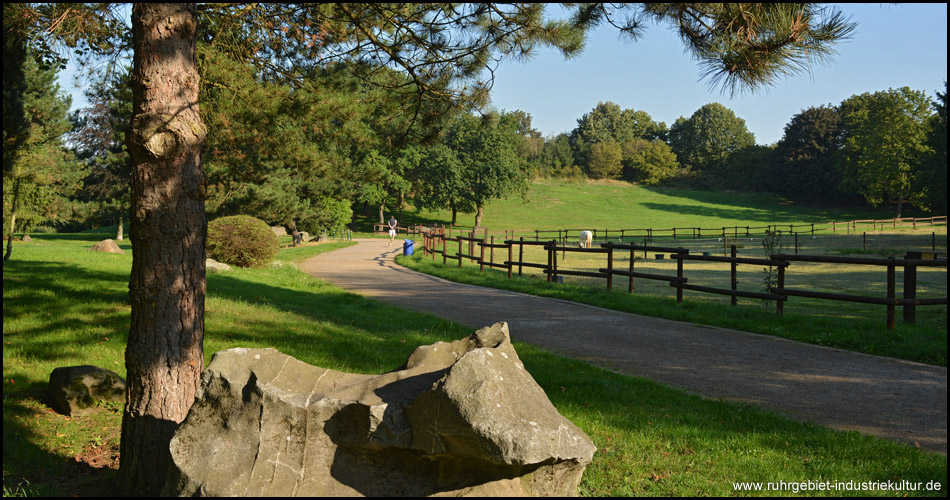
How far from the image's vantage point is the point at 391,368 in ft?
21.4

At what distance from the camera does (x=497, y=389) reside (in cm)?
281

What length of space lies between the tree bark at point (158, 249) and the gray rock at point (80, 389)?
2000 millimetres

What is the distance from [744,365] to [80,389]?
7.20 m

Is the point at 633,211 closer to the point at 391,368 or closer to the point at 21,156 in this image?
the point at 21,156

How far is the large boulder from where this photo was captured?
8.97 ft

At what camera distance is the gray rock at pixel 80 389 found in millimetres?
5414

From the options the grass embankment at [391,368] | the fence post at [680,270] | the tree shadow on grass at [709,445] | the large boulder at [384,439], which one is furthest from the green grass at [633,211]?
the large boulder at [384,439]

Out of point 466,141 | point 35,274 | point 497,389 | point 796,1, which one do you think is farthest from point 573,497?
point 466,141

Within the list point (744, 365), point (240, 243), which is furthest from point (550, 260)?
point (744, 365)

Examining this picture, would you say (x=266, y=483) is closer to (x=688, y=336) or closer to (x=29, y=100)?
(x=688, y=336)

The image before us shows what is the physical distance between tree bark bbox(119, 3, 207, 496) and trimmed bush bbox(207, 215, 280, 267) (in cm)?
1562

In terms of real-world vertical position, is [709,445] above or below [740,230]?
below

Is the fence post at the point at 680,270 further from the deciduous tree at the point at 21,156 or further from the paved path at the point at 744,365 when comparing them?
the deciduous tree at the point at 21,156

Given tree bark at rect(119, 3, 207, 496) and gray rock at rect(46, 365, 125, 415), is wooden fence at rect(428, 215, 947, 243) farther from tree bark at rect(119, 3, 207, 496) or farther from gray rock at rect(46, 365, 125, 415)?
tree bark at rect(119, 3, 207, 496)
